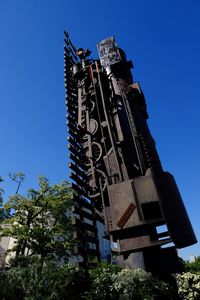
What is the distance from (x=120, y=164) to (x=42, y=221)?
64.6ft

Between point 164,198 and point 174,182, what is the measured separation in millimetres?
1978

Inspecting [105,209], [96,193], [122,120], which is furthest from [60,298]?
[122,120]

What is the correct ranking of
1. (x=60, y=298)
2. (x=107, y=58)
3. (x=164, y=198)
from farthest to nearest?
Result: (x=107, y=58), (x=164, y=198), (x=60, y=298)

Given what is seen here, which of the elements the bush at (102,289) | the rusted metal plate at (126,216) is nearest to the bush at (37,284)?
the bush at (102,289)

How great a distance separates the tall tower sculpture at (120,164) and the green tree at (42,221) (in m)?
15.4

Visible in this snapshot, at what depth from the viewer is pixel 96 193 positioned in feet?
47.0

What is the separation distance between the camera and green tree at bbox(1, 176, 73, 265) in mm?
26688

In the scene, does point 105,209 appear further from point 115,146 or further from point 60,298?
point 60,298

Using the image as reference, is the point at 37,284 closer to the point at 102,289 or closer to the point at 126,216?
the point at 102,289

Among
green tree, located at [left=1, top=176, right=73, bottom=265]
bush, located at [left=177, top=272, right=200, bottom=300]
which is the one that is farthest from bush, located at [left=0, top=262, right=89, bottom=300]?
green tree, located at [left=1, top=176, right=73, bottom=265]

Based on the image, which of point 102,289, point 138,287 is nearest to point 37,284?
point 102,289

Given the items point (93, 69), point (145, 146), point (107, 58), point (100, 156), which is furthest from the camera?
point (107, 58)

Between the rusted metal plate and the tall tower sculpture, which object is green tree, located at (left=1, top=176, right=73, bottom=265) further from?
the rusted metal plate

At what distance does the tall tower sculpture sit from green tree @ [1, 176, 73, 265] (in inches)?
605
